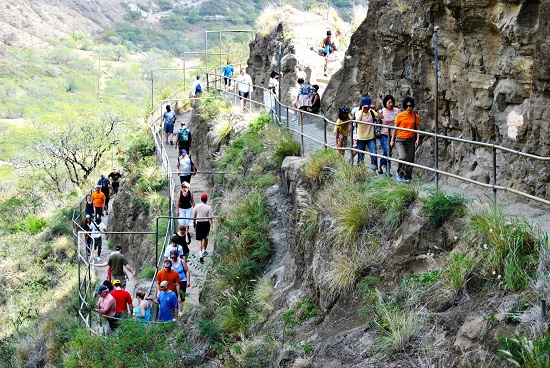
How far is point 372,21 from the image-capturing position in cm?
1956

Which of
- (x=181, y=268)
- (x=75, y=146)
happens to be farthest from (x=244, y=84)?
(x=75, y=146)

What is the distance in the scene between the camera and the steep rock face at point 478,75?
36.6 feet

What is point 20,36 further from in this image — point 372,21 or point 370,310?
point 370,310

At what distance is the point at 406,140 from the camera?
12.9m

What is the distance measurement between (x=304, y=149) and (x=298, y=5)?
80.8 m

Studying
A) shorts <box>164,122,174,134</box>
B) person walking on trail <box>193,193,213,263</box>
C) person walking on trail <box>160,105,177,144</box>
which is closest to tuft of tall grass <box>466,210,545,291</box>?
person walking on trail <box>193,193,213,263</box>

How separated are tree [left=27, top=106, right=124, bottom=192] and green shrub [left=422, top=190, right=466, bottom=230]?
119 feet

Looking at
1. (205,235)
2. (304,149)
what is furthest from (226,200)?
(304,149)

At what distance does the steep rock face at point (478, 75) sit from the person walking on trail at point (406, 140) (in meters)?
0.96

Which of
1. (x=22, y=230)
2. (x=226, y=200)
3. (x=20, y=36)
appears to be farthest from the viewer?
(x=20, y=36)

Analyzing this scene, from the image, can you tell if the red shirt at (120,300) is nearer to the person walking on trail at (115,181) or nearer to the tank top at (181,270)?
the tank top at (181,270)

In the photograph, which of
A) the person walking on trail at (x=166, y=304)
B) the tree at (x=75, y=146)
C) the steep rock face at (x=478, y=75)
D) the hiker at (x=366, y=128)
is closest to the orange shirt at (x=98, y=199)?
the steep rock face at (x=478, y=75)

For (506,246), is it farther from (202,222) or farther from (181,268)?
(202,222)

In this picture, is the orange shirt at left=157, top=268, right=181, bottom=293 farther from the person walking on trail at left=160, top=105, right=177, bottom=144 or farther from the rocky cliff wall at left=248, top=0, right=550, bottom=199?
the person walking on trail at left=160, top=105, right=177, bottom=144
